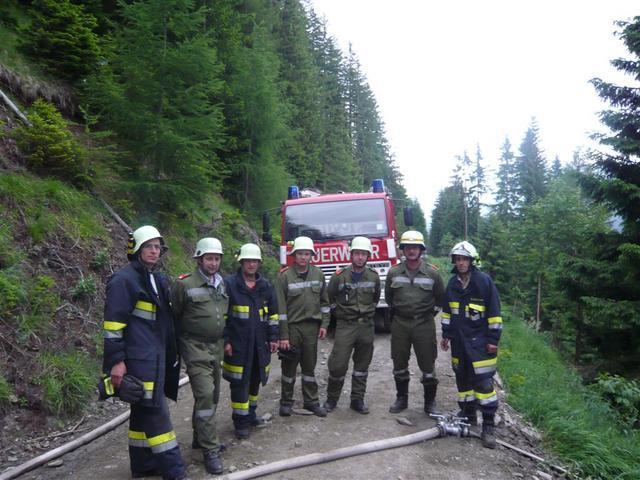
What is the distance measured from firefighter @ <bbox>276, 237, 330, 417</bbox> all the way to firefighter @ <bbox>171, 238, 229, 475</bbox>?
1113 millimetres

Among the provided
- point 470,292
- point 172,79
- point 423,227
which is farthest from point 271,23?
point 423,227

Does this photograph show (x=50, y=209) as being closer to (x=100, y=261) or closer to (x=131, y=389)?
(x=100, y=261)

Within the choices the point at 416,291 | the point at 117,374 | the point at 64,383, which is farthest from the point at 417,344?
the point at 64,383

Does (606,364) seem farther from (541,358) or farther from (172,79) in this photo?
(172,79)

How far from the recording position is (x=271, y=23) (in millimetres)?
26391

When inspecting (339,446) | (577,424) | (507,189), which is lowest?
(577,424)

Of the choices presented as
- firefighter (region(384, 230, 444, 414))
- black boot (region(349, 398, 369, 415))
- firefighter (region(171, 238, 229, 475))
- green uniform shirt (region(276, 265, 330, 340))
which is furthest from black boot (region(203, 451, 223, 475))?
firefighter (region(384, 230, 444, 414))

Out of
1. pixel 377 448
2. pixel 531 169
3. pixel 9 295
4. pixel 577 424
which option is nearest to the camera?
pixel 377 448

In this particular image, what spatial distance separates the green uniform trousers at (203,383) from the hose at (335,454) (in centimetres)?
45

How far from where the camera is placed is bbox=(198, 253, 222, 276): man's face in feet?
14.9

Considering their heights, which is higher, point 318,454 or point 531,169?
point 531,169

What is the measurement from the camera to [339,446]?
15.3ft

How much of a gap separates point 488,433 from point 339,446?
62.4 inches

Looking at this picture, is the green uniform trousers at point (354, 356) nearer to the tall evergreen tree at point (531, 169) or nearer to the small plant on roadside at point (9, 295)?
the small plant on roadside at point (9, 295)
